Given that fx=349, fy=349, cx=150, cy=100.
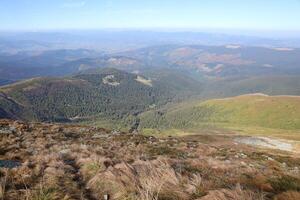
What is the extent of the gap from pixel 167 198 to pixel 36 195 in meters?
3.00

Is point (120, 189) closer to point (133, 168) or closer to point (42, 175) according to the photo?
point (133, 168)

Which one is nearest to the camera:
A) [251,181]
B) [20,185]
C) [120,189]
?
[120,189]

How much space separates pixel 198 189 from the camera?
8742 millimetres

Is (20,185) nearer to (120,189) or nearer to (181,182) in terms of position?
(120,189)

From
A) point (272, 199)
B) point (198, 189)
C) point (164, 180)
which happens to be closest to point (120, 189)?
point (164, 180)

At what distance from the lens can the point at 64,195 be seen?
8.46 meters

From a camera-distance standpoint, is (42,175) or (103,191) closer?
(103,191)

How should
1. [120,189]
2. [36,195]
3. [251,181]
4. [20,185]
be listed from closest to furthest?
[36,195]
[120,189]
[20,185]
[251,181]

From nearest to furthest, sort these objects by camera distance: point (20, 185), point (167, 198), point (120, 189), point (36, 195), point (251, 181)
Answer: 1. point (36, 195)
2. point (167, 198)
3. point (120, 189)
4. point (20, 185)
5. point (251, 181)

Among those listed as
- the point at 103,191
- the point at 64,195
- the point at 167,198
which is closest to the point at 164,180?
the point at 167,198

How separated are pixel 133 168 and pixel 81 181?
170cm

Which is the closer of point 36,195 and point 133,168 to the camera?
point 36,195

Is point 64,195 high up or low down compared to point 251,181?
up

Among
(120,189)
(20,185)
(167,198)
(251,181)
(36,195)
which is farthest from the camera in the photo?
(251,181)
